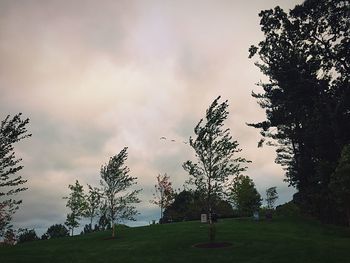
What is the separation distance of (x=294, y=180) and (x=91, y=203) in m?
39.3

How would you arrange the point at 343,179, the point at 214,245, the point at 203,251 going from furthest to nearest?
the point at 343,179 < the point at 214,245 < the point at 203,251

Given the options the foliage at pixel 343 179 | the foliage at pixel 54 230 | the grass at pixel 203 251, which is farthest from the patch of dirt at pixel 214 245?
the foliage at pixel 54 230

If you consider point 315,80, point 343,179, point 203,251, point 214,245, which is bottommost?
point 203,251

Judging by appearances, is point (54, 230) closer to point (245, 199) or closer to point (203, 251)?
point (245, 199)

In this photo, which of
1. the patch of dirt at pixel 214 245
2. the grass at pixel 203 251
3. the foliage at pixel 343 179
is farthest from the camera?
the foliage at pixel 343 179

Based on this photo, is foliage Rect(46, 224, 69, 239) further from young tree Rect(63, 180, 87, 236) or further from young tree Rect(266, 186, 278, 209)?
young tree Rect(266, 186, 278, 209)

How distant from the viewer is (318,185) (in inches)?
2000

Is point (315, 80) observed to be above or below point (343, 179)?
above

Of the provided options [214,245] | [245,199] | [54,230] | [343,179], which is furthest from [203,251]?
[54,230]

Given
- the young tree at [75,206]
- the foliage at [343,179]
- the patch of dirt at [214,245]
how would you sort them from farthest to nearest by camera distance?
the young tree at [75,206] → the foliage at [343,179] → the patch of dirt at [214,245]

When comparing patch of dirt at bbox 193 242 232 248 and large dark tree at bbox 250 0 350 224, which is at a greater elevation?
large dark tree at bbox 250 0 350 224

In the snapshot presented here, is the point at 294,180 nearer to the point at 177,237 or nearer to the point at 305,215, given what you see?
the point at 305,215

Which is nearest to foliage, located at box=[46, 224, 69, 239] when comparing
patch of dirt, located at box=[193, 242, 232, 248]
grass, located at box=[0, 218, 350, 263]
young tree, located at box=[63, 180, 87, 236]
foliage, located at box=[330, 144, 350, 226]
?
young tree, located at box=[63, 180, 87, 236]

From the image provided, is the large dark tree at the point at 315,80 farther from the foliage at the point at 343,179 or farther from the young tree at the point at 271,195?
the young tree at the point at 271,195
